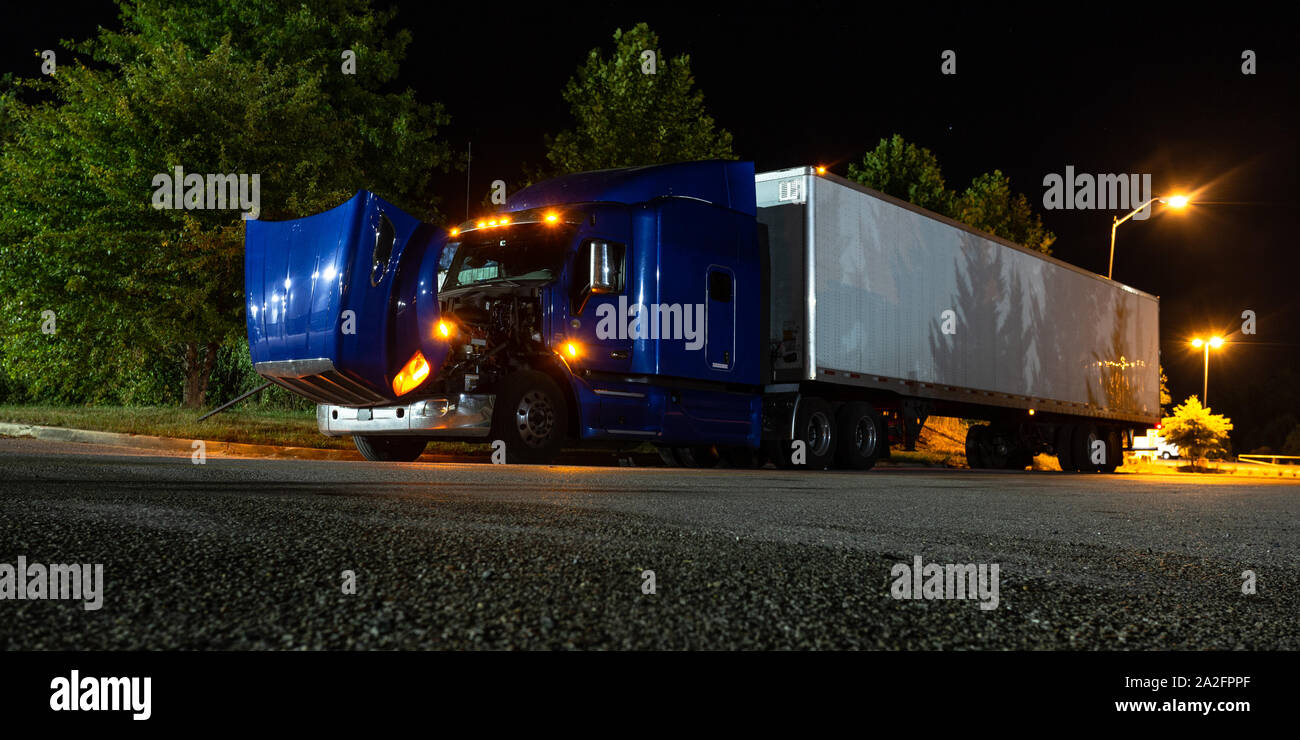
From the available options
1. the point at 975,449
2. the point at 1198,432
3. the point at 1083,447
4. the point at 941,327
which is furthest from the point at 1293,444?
the point at 941,327

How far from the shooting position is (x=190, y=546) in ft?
12.2

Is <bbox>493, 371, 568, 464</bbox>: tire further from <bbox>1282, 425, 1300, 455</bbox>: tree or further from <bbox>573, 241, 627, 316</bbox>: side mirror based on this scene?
<bbox>1282, 425, 1300, 455</bbox>: tree

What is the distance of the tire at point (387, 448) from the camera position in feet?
46.8

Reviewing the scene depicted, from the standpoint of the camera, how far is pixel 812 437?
15.1m

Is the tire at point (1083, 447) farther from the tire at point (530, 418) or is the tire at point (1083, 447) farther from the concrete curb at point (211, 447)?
the tire at point (530, 418)

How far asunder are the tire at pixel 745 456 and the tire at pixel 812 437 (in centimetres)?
35

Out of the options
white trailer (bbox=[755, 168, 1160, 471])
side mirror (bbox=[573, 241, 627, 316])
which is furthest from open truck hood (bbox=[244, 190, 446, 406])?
white trailer (bbox=[755, 168, 1160, 471])

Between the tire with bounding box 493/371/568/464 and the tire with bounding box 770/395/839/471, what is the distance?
3821 mm

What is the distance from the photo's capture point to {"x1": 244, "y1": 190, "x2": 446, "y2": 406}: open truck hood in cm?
1201

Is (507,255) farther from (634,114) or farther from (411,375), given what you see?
(634,114)
